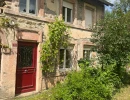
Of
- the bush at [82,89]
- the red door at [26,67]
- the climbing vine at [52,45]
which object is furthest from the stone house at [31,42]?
the bush at [82,89]

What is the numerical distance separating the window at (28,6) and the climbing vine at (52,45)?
1.23 m

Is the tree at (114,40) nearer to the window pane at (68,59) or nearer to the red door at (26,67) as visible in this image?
the window pane at (68,59)

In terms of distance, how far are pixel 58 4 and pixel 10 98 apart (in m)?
6.09

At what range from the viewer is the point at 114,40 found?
10.2m

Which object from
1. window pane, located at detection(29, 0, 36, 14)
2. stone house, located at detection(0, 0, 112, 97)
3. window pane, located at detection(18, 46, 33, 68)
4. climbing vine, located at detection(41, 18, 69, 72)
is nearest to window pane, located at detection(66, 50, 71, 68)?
stone house, located at detection(0, 0, 112, 97)

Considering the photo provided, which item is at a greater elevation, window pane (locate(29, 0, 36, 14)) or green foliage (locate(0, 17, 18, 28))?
window pane (locate(29, 0, 36, 14))

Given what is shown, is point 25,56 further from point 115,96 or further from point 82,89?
point 115,96

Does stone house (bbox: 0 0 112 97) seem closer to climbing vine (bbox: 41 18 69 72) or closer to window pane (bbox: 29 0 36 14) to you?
window pane (bbox: 29 0 36 14)

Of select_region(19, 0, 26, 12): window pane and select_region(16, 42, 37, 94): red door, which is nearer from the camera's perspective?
select_region(16, 42, 37, 94): red door

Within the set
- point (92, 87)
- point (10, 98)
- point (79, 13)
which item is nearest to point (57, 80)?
point (10, 98)

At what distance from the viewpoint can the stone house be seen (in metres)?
8.47

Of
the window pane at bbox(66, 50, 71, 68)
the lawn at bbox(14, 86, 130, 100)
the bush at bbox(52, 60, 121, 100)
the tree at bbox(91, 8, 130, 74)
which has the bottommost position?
the lawn at bbox(14, 86, 130, 100)

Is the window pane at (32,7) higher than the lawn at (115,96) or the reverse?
higher

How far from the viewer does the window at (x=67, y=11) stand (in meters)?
12.2
